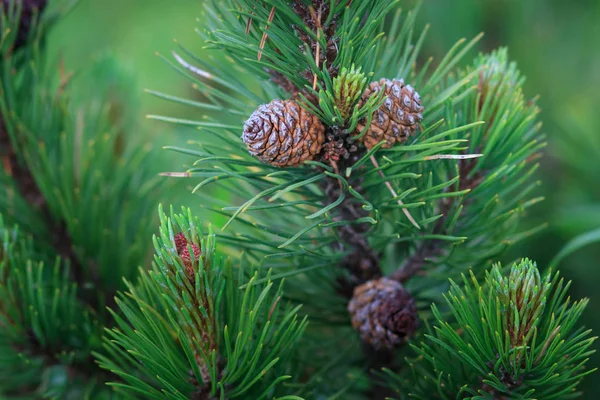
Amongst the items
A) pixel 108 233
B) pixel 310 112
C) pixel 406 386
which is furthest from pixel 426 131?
pixel 108 233

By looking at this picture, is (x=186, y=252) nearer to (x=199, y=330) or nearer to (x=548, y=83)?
(x=199, y=330)

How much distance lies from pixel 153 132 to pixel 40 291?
0.33m

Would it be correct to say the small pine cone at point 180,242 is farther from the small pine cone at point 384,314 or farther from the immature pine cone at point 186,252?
the small pine cone at point 384,314

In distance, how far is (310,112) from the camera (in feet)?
1.39

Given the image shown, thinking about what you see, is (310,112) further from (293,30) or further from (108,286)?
(108,286)

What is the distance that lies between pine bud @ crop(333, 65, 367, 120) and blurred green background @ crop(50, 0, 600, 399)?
35cm

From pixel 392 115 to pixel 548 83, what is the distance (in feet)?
2.09

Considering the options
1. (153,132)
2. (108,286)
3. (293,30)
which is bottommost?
(108,286)

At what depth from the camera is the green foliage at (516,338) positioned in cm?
39

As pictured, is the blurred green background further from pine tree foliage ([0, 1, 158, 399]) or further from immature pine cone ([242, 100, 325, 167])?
immature pine cone ([242, 100, 325, 167])

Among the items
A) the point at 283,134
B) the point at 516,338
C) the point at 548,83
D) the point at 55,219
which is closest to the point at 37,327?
the point at 55,219

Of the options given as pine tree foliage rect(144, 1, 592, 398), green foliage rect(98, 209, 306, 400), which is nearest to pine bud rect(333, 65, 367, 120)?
pine tree foliage rect(144, 1, 592, 398)

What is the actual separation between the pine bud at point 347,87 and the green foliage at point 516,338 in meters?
0.14

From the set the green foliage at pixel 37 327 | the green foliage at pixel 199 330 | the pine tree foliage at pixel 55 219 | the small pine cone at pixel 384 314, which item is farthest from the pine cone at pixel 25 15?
the small pine cone at pixel 384 314
